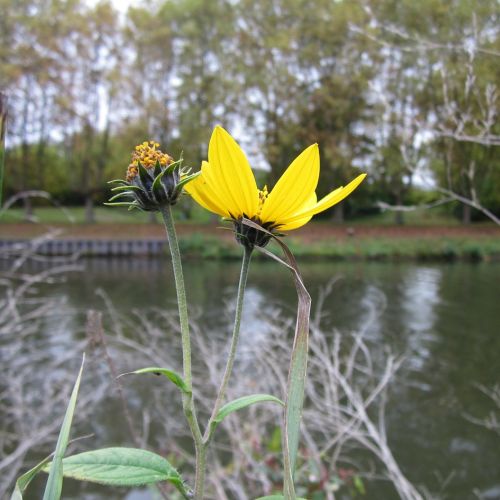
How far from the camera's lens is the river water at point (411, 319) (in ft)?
17.9

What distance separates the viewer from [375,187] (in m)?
23.7

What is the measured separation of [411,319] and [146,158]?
10.1 meters

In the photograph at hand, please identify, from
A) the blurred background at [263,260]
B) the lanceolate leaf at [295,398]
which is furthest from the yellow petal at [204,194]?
the blurred background at [263,260]

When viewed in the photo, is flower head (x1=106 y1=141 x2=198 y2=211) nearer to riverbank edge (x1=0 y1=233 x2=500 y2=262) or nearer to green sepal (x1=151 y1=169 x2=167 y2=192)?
green sepal (x1=151 y1=169 x2=167 y2=192)

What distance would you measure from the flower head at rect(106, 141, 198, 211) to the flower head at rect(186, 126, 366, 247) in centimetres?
2

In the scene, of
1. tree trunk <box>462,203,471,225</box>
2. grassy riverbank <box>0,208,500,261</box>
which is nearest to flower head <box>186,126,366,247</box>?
grassy riverbank <box>0,208,500,261</box>

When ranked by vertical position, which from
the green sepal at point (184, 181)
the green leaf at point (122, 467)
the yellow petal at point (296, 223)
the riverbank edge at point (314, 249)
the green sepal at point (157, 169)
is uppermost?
the green sepal at point (157, 169)

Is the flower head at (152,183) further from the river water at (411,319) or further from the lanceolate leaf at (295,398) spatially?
the river water at (411,319)

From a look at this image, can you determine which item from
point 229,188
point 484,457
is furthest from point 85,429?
point 229,188

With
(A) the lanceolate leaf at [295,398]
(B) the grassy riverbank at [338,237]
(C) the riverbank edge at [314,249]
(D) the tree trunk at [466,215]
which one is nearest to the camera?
(A) the lanceolate leaf at [295,398]

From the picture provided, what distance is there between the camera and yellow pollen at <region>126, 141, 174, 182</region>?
481 millimetres

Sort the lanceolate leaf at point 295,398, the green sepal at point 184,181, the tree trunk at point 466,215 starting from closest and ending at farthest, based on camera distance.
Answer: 1. the lanceolate leaf at point 295,398
2. the green sepal at point 184,181
3. the tree trunk at point 466,215

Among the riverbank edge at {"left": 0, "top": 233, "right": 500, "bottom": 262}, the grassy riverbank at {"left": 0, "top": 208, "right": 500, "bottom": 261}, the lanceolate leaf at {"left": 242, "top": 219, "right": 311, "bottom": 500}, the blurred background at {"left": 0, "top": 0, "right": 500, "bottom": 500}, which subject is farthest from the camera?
the grassy riverbank at {"left": 0, "top": 208, "right": 500, "bottom": 261}

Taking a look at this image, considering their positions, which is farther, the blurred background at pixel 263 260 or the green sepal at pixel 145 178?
the blurred background at pixel 263 260
